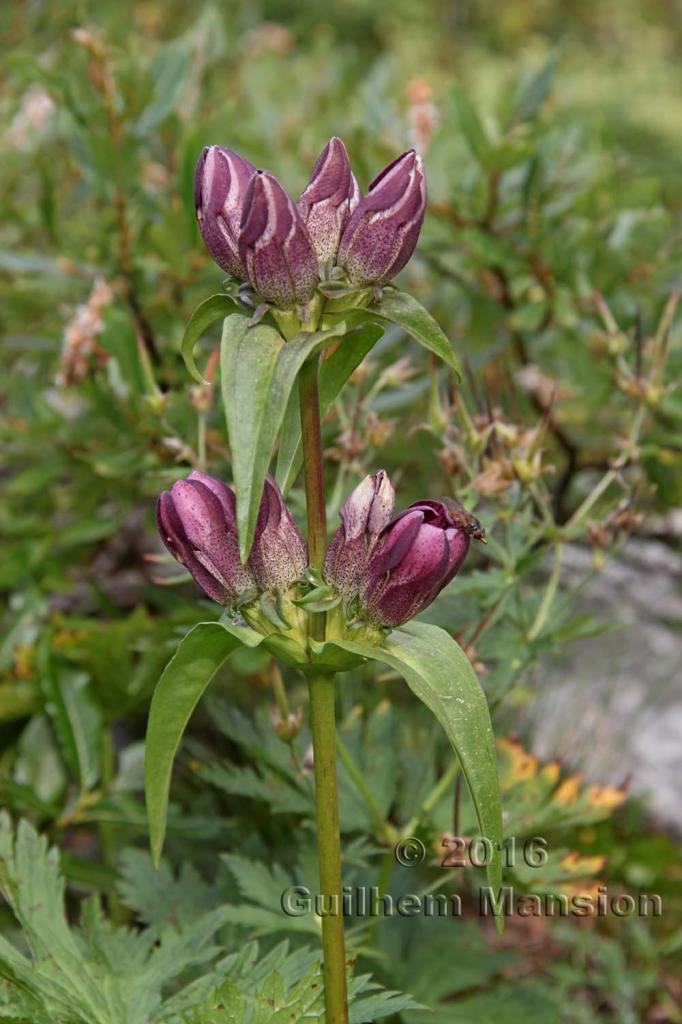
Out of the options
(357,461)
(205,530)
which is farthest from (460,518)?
(357,461)

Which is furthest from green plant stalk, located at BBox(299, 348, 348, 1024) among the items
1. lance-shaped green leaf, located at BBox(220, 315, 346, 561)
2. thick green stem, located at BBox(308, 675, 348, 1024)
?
lance-shaped green leaf, located at BBox(220, 315, 346, 561)

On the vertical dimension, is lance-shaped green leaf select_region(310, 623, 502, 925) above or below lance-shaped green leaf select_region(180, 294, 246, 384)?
below

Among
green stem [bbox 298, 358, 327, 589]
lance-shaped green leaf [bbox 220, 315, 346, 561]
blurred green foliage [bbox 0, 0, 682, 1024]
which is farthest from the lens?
blurred green foliage [bbox 0, 0, 682, 1024]

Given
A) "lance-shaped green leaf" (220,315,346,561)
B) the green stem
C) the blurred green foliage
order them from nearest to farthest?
"lance-shaped green leaf" (220,315,346,561)
the green stem
the blurred green foliage

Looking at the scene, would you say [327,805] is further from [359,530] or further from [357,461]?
[357,461]

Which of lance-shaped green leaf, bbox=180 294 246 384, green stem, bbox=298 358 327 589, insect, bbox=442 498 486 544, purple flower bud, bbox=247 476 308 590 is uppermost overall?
lance-shaped green leaf, bbox=180 294 246 384

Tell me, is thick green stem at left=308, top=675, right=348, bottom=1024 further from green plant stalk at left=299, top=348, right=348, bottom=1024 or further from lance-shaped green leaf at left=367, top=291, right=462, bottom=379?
lance-shaped green leaf at left=367, top=291, right=462, bottom=379

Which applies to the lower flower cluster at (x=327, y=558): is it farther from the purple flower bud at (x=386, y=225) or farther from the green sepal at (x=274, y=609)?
the purple flower bud at (x=386, y=225)
